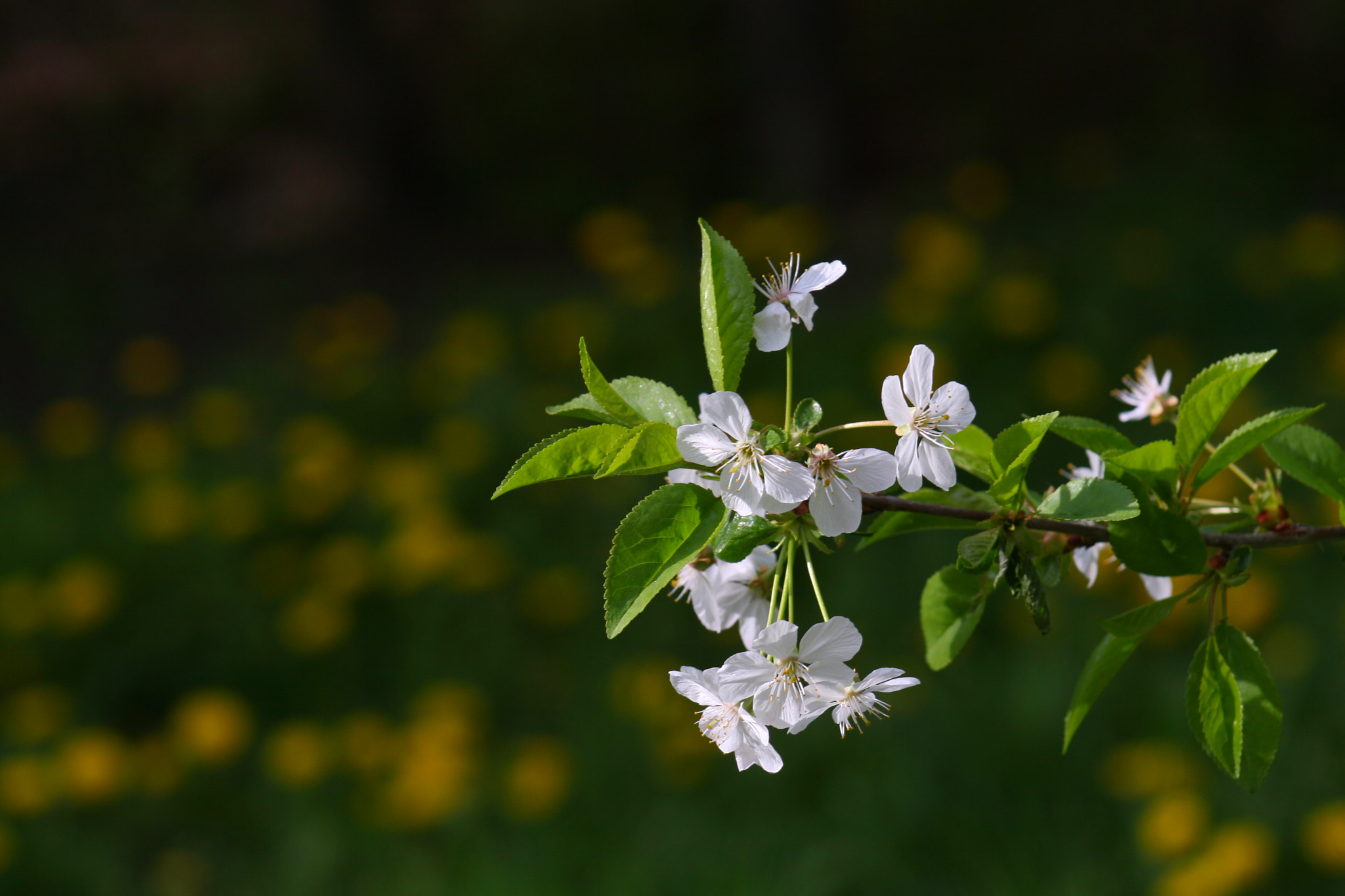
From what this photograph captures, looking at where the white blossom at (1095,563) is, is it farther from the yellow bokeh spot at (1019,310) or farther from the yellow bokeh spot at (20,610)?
the yellow bokeh spot at (20,610)

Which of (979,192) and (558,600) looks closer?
(558,600)

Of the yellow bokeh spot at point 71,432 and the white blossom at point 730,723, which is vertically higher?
the white blossom at point 730,723

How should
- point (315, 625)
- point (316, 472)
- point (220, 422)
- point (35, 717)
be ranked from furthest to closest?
point (220, 422), point (316, 472), point (315, 625), point (35, 717)

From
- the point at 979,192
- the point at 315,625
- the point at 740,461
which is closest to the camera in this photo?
the point at 740,461

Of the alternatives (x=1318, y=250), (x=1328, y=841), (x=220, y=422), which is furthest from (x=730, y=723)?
(x=1318, y=250)

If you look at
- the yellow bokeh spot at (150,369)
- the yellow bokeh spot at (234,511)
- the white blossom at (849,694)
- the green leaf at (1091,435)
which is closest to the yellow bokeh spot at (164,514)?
the yellow bokeh spot at (234,511)

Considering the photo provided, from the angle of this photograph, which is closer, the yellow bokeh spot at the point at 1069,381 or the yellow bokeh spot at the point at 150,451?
the yellow bokeh spot at the point at 1069,381

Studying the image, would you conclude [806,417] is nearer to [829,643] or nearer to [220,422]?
[829,643]
